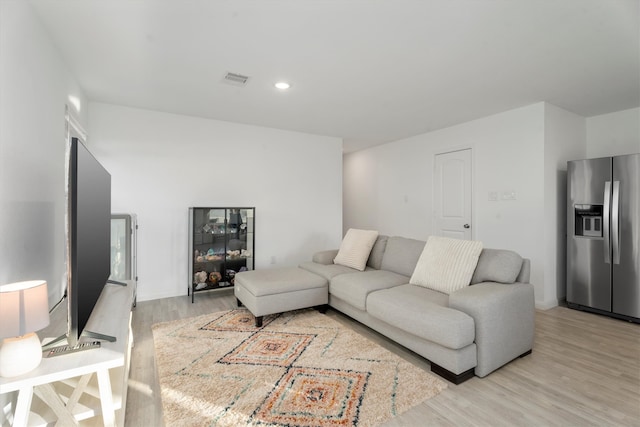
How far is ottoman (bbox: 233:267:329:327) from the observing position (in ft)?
9.68

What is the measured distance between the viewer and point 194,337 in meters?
2.75

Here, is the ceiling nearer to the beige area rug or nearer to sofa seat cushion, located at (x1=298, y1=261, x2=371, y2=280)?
sofa seat cushion, located at (x1=298, y1=261, x2=371, y2=280)

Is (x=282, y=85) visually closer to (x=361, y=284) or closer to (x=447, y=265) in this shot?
(x=361, y=284)

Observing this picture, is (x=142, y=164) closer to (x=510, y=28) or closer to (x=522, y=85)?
(x=510, y=28)

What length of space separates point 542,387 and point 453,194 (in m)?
2.96

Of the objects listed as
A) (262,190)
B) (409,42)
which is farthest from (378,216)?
(409,42)

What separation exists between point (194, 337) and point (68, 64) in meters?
2.54

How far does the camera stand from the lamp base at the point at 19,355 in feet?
3.69

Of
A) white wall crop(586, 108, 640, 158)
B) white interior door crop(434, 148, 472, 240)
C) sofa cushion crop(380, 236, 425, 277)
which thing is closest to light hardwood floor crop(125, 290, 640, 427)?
sofa cushion crop(380, 236, 425, 277)

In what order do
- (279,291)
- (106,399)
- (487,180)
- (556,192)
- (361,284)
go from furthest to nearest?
(487,180)
(556,192)
(279,291)
(361,284)
(106,399)

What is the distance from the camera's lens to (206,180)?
423 centimetres

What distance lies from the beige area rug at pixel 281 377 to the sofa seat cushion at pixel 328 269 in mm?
544

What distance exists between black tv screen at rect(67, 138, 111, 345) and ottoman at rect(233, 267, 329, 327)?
4.41 ft

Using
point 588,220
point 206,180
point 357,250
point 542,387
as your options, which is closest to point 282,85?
point 206,180
